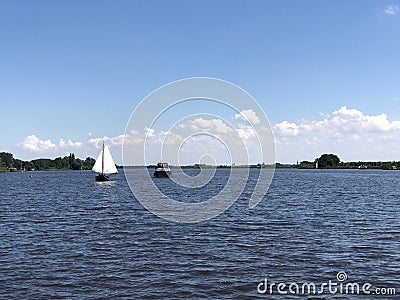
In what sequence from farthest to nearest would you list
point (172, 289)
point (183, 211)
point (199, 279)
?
point (183, 211)
point (199, 279)
point (172, 289)

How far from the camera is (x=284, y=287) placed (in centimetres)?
1970

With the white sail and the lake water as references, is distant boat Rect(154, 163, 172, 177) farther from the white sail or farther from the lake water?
the lake water

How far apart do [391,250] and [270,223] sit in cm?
1304

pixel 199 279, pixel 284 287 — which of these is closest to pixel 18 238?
pixel 199 279

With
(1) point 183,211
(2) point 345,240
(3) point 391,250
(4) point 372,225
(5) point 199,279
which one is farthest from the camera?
(1) point 183,211

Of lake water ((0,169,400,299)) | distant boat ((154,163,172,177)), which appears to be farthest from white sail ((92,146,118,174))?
lake water ((0,169,400,299))

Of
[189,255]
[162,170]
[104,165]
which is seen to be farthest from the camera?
[162,170]

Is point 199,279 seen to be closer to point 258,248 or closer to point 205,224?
point 258,248

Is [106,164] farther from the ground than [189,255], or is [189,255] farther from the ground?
[106,164]

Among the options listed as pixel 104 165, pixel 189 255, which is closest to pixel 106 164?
pixel 104 165

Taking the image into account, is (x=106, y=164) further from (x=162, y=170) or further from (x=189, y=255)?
(x=189, y=255)

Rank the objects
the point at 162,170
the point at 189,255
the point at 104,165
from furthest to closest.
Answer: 1. the point at 162,170
2. the point at 104,165
3. the point at 189,255

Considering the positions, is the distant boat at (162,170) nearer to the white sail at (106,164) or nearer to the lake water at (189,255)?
the white sail at (106,164)

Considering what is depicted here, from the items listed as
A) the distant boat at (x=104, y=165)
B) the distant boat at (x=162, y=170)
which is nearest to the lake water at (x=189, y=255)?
the distant boat at (x=104, y=165)
